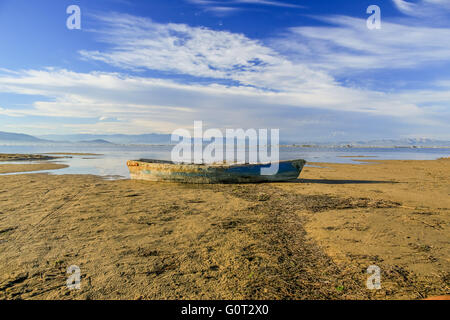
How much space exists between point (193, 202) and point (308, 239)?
3.74m

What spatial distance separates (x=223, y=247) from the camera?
13.2 feet

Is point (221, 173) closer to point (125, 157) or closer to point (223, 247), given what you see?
point (223, 247)

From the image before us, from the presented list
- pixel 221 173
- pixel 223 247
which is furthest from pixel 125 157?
pixel 223 247

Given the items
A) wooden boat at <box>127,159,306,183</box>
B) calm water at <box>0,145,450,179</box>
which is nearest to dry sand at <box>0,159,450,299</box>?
wooden boat at <box>127,159,306,183</box>

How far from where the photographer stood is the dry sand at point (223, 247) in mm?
2812

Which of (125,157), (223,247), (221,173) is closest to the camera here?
(223,247)

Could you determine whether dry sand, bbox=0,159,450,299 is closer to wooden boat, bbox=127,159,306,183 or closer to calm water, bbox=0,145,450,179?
wooden boat, bbox=127,159,306,183

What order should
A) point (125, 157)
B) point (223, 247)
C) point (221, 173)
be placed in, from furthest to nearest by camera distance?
point (125, 157) < point (221, 173) < point (223, 247)

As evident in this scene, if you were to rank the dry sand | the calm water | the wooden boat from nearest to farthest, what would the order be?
the dry sand → the wooden boat → the calm water

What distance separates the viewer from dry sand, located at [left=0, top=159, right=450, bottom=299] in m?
2.81

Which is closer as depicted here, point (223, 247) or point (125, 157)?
point (223, 247)

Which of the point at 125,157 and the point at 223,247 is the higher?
the point at 125,157
